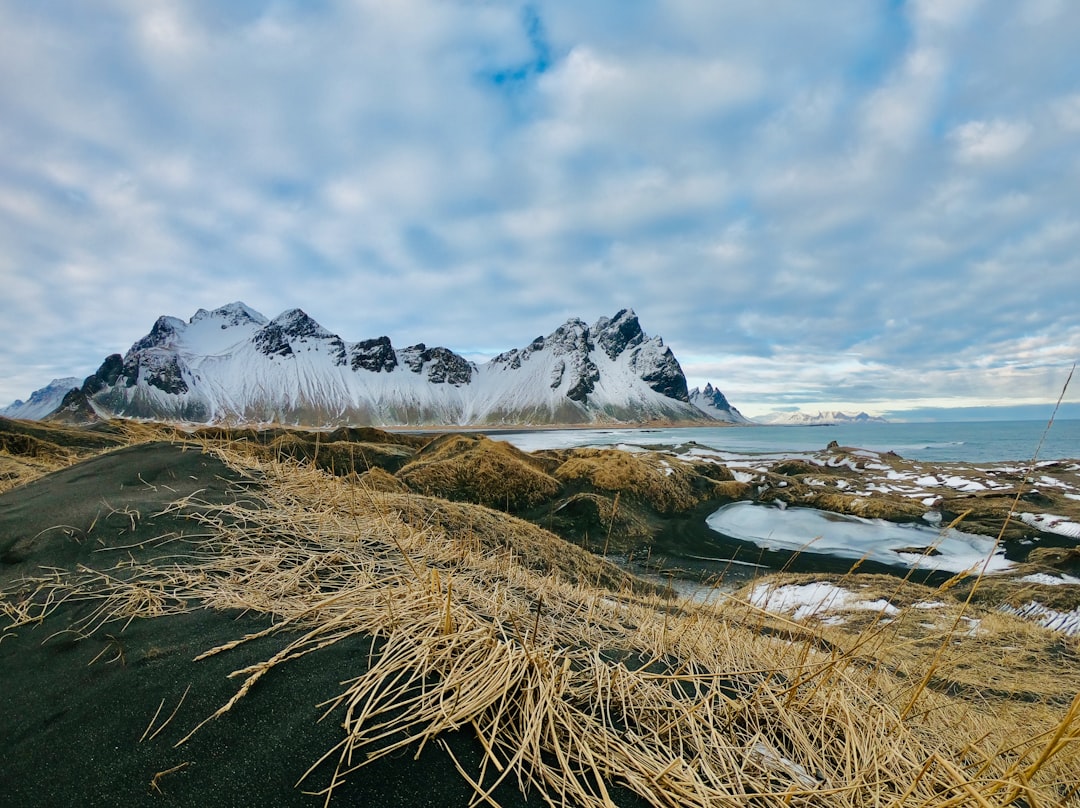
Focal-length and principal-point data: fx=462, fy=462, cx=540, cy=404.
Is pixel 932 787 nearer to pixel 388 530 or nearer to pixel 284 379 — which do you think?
pixel 388 530

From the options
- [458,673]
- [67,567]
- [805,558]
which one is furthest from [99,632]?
[805,558]

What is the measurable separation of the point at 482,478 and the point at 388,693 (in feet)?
48.4

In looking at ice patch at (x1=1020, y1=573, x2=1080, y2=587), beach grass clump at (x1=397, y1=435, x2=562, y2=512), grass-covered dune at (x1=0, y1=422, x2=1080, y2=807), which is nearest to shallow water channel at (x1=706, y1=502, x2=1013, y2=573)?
ice patch at (x1=1020, y1=573, x2=1080, y2=587)

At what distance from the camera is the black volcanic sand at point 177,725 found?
1417mm

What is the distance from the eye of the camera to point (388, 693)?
1.76m

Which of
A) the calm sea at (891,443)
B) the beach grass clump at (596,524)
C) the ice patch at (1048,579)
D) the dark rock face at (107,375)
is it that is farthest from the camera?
the dark rock face at (107,375)

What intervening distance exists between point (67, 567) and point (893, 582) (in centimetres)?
1294

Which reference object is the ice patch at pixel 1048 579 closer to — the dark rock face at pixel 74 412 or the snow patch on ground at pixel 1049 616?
the snow patch on ground at pixel 1049 616

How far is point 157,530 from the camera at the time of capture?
3461mm

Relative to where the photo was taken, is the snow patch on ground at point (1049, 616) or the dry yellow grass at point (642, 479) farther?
the dry yellow grass at point (642, 479)

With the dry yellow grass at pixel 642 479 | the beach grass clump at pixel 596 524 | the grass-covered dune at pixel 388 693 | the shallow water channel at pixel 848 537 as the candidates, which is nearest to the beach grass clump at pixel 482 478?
the beach grass clump at pixel 596 524

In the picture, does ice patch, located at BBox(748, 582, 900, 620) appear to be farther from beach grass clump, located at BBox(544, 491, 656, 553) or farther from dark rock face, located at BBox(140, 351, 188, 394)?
dark rock face, located at BBox(140, 351, 188, 394)

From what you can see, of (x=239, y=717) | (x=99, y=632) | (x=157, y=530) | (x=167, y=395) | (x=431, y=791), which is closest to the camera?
(x=431, y=791)

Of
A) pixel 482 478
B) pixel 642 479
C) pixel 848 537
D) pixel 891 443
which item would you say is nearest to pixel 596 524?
pixel 482 478
